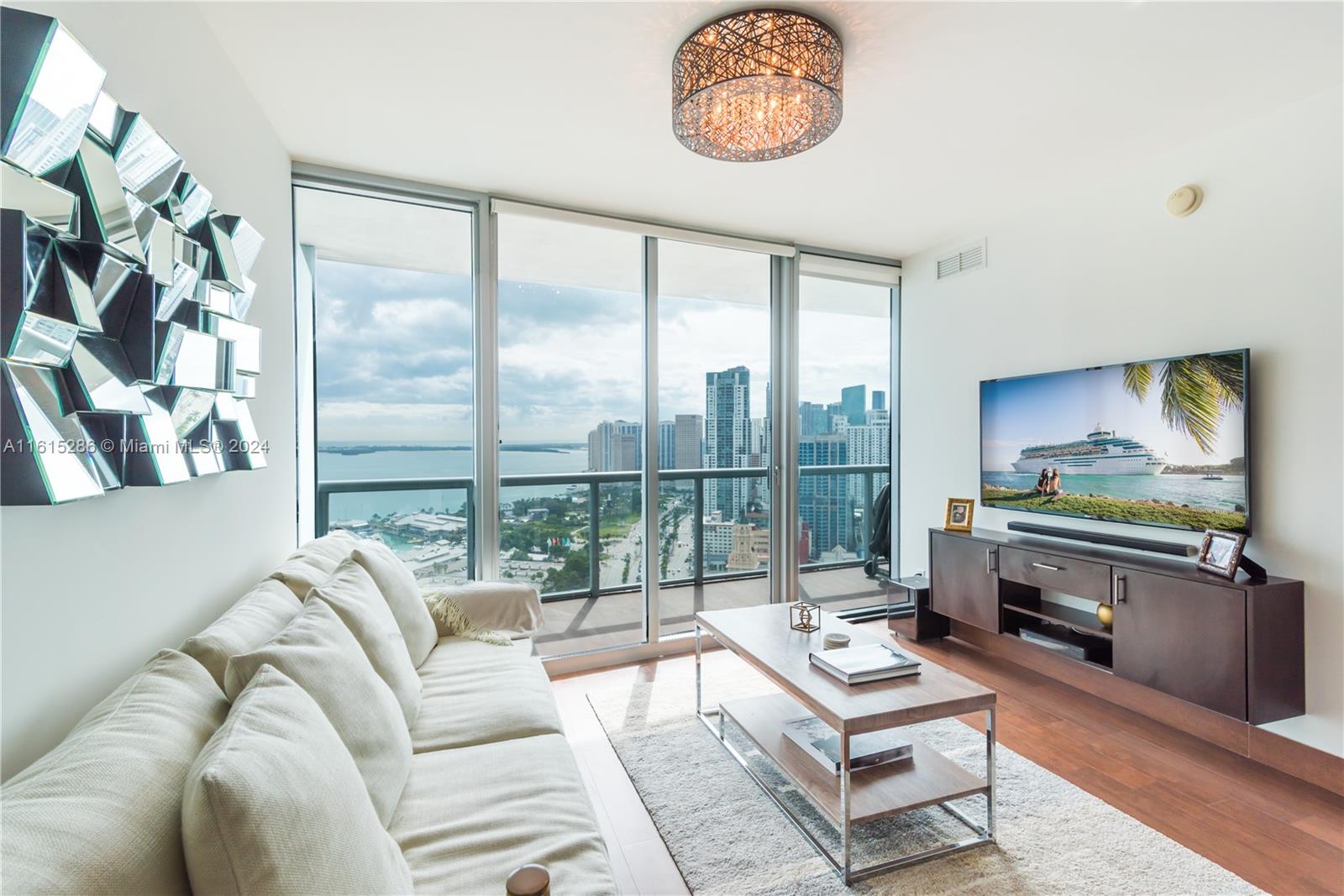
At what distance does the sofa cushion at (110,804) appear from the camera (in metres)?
0.73

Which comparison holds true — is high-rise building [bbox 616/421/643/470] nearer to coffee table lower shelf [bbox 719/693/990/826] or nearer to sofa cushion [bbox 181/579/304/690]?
coffee table lower shelf [bbox 719/693/990/826]

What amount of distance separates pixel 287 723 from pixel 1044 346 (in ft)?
12.3

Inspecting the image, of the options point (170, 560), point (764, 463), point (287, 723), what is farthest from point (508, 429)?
point (287, 723)

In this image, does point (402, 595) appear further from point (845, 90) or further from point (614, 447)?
point (845, 90)

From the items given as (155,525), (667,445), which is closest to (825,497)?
(667,445)

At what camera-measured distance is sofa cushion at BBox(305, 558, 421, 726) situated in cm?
176

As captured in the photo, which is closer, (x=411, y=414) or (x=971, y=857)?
(x=971, y=857)

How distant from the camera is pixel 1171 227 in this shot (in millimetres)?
2875

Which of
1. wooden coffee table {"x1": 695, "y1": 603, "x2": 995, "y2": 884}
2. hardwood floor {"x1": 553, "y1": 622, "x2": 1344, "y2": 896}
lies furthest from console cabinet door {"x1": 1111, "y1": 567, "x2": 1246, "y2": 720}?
wooden coffee table {"x1": 695, "y1": 603, "x2": 995, "y2": 884}

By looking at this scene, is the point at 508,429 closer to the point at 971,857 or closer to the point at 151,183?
the point at 151,183


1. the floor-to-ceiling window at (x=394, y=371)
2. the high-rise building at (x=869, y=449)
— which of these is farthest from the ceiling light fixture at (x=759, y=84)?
the high-rise building at (x=869, y=449)

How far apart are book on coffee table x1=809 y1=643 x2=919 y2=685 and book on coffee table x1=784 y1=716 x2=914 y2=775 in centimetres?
20

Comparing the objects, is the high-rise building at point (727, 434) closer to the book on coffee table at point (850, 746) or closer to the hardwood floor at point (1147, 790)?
the hardwood floor at point (1147, 790)

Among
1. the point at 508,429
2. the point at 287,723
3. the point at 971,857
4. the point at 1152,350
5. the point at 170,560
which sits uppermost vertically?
the point at 1152,350
